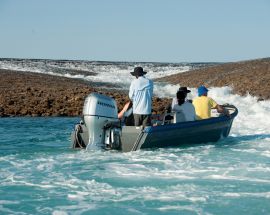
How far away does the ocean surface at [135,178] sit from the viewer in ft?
26.4

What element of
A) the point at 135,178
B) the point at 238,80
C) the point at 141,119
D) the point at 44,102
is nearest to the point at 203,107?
the point at 141,119

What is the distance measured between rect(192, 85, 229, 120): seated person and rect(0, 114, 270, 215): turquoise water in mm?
847

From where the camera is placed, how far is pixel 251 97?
30047mm

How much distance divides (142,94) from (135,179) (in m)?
3.48

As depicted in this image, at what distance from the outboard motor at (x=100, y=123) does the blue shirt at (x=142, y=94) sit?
0.60m

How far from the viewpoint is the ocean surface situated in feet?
26.4

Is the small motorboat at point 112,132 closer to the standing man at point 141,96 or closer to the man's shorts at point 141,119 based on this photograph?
the man's shorts at point 141,119

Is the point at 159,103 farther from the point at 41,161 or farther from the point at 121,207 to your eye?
the point at 121,207

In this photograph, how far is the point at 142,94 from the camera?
12.9m

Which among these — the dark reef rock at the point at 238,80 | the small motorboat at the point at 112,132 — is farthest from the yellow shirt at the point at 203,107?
the dark reef rock at the point at 238,80

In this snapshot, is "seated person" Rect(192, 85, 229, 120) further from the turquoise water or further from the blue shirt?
the blue shirt

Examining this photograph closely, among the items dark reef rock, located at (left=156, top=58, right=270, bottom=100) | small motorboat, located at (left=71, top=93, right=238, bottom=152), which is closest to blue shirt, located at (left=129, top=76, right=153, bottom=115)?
small motorboat, located at (left=71, top=93, right=238, bottom=152)

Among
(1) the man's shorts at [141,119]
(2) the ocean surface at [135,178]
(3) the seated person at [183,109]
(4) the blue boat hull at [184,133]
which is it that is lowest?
(2) the ocean surface at [135,178]

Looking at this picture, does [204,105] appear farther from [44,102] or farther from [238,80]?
[238,80]
